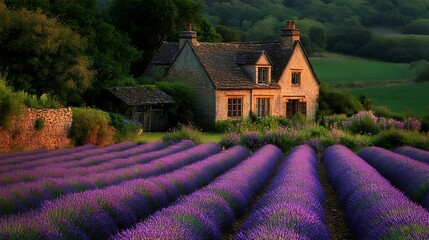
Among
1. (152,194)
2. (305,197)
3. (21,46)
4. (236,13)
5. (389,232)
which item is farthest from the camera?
(236,13)

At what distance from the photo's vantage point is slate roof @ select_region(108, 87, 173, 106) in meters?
34.0

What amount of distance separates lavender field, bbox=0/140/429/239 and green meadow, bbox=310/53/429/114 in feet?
114

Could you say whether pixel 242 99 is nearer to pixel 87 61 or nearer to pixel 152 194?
pixel 87 61

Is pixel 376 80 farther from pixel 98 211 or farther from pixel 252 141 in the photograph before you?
pixel 98 211

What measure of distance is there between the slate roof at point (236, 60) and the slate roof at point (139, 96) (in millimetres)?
3041

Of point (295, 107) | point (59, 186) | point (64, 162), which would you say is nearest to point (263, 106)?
point (295, 107)

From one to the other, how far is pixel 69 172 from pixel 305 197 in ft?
18.4

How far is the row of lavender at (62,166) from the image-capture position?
38.0 ft

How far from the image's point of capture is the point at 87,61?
31906 mm

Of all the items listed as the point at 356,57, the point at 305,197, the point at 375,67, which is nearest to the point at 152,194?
the point at 305,197

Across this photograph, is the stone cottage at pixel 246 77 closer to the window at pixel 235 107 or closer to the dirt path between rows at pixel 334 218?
the window at pixel 235 107

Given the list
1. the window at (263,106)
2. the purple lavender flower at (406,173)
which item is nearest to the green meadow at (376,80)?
the window at (263,106)

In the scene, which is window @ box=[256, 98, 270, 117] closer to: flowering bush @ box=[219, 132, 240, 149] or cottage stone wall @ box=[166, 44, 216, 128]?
cottage stone wall @ box=[166, 44, 216, 128]

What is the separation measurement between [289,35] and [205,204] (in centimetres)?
3216
